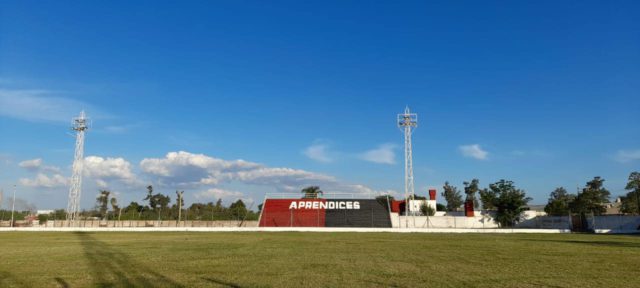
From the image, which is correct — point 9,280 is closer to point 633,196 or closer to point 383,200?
point 383,200

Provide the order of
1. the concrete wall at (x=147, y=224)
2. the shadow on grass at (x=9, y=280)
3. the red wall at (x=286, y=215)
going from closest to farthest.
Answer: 1. the shadow on grass at (x=9, y=280)
2. the concrete wall at (x=147, y=224)
3. the red wall at (x=286, y=215)

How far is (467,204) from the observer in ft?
205

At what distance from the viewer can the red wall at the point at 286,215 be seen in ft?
190

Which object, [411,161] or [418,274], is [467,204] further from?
[418,274]

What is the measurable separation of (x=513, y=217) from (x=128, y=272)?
61.2 m

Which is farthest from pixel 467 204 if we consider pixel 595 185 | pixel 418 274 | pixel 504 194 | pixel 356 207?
pixel 418 274

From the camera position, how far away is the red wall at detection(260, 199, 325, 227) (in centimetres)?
5800

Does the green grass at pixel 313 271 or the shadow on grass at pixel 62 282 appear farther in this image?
the green grass at pixel 313 271

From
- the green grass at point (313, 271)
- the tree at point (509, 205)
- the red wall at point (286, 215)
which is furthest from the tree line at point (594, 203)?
the green grass at point (313, 271)

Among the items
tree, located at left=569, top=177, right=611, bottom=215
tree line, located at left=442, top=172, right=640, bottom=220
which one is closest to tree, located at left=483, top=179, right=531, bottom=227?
tree line, located at left=442, top=172, right=640, bottom=220

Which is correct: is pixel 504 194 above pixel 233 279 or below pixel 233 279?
above

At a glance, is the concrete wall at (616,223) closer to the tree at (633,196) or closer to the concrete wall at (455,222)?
the concrete wall at (455,222)

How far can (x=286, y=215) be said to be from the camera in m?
59.0

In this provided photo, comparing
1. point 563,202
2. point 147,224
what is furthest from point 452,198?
point 147,224
